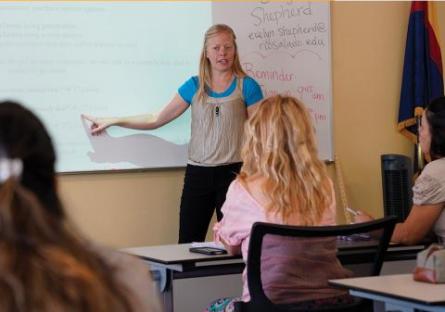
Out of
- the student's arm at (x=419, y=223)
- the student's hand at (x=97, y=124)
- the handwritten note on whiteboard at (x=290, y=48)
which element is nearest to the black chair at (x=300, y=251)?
the student's arm at (x=419, y=223)

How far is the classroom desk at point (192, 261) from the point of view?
2.85 m

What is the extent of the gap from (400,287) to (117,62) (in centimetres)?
283

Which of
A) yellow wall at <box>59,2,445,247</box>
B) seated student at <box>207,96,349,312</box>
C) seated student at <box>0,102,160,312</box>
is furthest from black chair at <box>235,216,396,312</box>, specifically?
yellow wall at <box>59,2,445,247</box>

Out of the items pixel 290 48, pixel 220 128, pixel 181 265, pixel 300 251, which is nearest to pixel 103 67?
pixel 220 128

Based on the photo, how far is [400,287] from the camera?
7.64 ft

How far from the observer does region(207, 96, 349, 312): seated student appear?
2.61 meters

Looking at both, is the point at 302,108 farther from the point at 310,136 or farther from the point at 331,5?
the point at 331,5

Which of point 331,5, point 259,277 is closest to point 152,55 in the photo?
point 331,5

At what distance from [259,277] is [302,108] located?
0.63m

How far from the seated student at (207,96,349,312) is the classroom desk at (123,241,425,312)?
0.16 m

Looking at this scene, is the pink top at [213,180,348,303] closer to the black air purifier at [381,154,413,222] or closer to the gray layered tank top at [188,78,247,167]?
the gray layered tank top at [188,78,247,167]

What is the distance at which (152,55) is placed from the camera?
486cm

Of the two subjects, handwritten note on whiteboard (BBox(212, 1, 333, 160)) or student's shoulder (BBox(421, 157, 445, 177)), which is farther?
handwritten note on whiteboard (BBox(212, 1, 333, 160))

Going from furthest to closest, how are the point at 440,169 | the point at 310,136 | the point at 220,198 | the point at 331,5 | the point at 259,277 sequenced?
1. the point at 331,5
2. the point at 220,198
3. the point at 440,169
4. the point at 310,136
5. the point at 259,277
